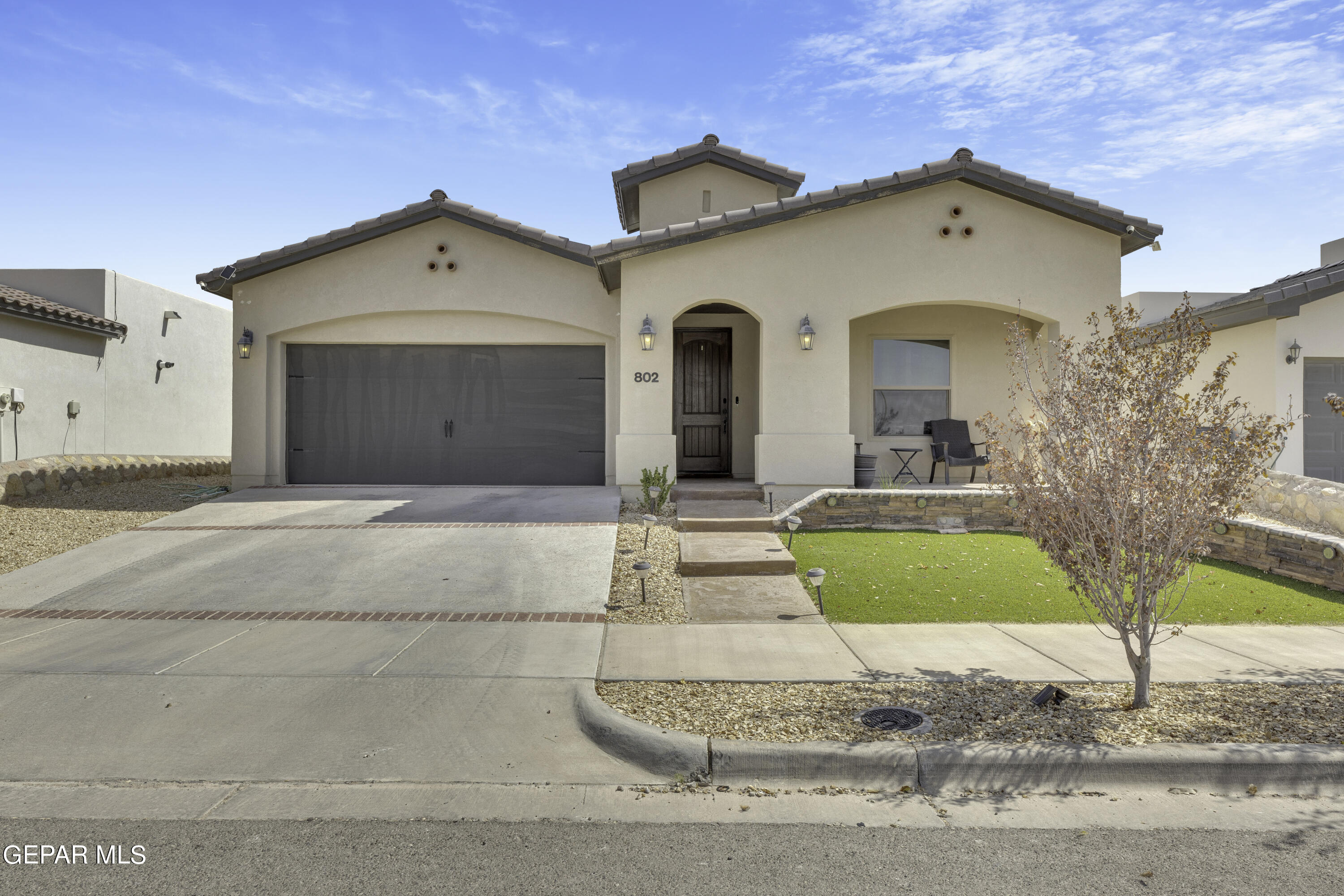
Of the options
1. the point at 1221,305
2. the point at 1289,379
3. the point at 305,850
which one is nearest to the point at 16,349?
the point at 305,850

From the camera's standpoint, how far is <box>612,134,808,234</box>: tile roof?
587 inches

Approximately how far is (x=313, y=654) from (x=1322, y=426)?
49.4ft

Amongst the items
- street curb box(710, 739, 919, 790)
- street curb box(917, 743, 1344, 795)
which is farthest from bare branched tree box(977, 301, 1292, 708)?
street curb box(710, 739, 919, 790)

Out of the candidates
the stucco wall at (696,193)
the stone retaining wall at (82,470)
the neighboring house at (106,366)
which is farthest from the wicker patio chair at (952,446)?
the neighboring house at (106,366)

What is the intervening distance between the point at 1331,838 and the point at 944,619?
11.1 feet

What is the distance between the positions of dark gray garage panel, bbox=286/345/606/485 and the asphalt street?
33.8ft

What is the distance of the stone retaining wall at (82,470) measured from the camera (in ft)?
40.5

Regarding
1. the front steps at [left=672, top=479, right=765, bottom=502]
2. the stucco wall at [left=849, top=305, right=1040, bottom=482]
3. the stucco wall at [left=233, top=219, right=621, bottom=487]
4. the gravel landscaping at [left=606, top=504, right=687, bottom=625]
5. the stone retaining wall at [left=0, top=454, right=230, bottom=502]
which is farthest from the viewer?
the stucco wall at [left=849, top=305, right=1040, bottom=482]

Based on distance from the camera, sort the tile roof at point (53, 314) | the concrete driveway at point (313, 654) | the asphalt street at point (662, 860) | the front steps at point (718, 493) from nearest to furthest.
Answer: the asphalt street at point (662, 860) < the concrete driveway at point (313, 654) < the front steps at point (718, 493) < the tile roof at point (53, 314)

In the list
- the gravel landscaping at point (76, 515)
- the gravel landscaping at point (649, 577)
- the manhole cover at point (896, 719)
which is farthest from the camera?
the gravel landscaping at point (76, 515)

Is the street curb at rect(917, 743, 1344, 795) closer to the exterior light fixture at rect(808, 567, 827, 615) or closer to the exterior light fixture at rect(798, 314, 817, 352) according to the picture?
the exterior light fixture at rect(808, 567, 827, 615)

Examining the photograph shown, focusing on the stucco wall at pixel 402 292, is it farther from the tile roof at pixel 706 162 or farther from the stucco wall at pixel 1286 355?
the stucco wall at pixel 1286 355

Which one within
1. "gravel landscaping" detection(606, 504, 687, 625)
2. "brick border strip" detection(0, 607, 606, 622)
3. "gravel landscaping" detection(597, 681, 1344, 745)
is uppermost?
"gravel landscaping" detection(606, 504, 687, 625)

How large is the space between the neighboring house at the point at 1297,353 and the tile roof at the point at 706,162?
298 inches
